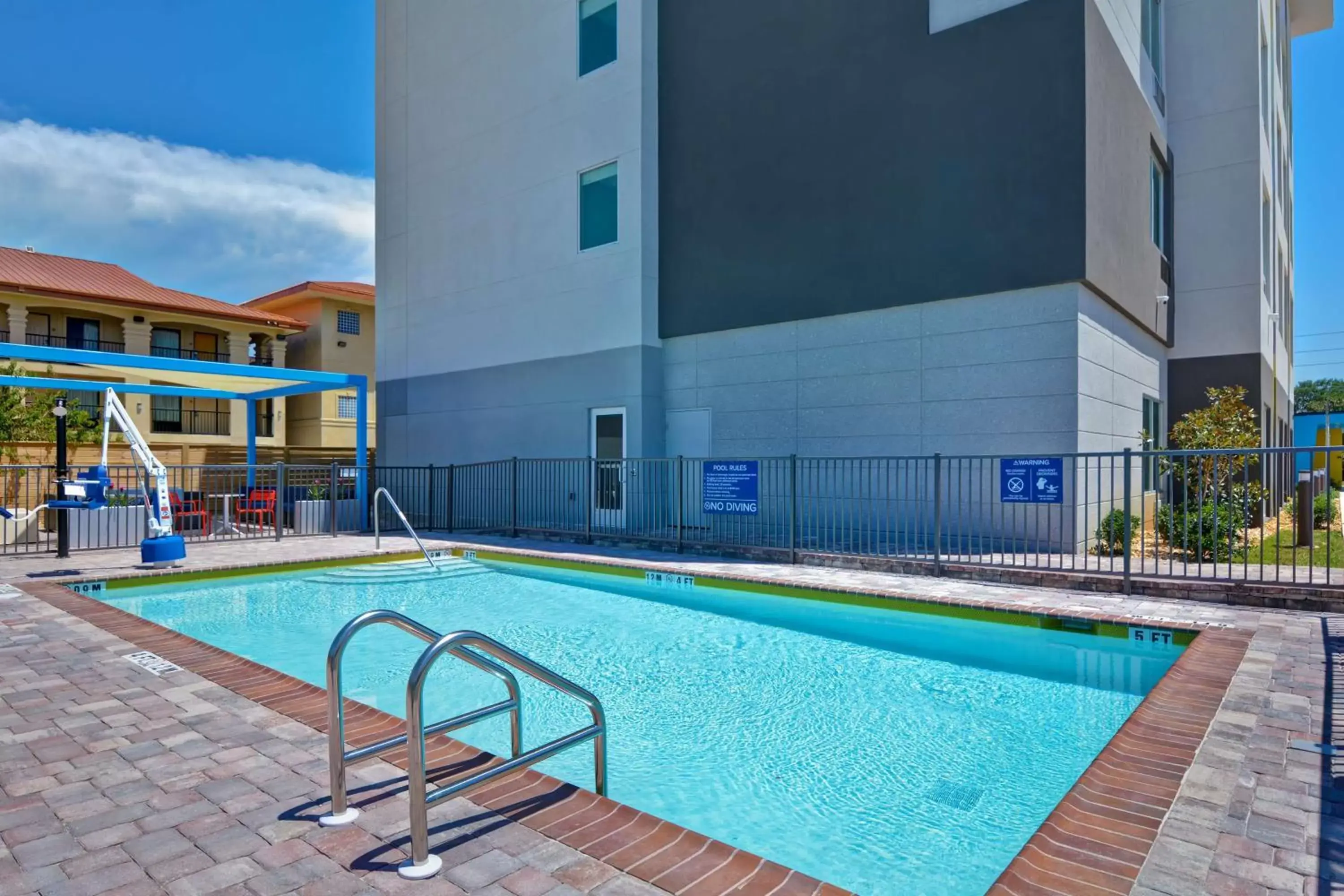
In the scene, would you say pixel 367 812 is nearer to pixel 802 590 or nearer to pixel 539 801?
pixel 539 801

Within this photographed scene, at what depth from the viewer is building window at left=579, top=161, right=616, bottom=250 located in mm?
15531

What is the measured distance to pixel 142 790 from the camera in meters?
3.39

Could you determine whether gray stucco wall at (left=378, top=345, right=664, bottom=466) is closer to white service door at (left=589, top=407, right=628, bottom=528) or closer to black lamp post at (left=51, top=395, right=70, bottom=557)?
white service door at (left=589, top=407, right=628, bottom=528)

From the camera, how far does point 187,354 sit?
33656 mm

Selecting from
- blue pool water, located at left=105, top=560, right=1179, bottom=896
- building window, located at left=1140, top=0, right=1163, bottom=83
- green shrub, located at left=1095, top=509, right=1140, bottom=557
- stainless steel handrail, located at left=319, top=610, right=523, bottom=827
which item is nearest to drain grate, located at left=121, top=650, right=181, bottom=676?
blue pool water, located at left=105, top=560, right=1179, bottom=896

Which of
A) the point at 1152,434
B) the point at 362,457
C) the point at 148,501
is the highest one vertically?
the point at 1152,434

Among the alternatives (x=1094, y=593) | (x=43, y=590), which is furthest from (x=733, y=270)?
(x=43, y=590)

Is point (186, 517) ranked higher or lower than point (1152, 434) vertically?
lower

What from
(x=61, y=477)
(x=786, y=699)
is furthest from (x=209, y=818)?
(x=61, y=477)

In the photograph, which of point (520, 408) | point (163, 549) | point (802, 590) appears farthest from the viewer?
point (520, 408)

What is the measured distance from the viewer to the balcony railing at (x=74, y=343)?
30.0 metres

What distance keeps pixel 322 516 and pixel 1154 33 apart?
19.4m

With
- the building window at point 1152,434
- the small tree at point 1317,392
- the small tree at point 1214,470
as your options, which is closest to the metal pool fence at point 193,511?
the small tree at point 1214,470

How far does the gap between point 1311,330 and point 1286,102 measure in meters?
32.9
